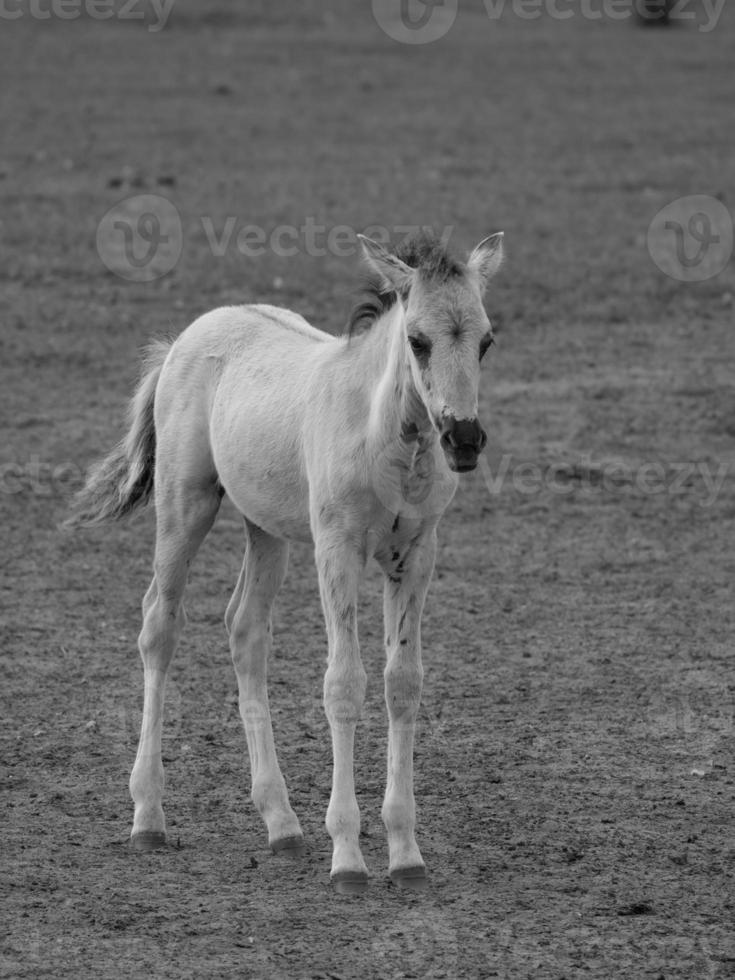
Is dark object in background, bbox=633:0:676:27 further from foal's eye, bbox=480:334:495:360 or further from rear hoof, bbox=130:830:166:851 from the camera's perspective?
rear hoof, bbox=130:830:166:851

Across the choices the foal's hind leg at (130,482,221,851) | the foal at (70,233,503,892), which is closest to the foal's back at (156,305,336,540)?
the foal at (70,233,503,892)

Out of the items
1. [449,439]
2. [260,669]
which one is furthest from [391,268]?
[260,669]

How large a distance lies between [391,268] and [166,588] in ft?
5.81

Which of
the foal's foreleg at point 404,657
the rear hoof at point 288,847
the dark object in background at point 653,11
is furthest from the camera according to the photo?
the dark object in background at point 653,11

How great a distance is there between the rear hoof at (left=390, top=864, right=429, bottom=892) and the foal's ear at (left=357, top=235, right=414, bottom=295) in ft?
6.66

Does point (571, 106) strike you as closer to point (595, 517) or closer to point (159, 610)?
point (595, 517)

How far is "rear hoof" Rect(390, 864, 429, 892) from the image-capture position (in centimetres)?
579

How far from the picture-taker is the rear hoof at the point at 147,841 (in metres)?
6.16

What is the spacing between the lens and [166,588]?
6590mm

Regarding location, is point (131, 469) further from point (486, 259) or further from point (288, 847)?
point (486, 259)

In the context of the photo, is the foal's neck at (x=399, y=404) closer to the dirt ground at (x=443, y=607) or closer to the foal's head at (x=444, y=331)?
the foal's head at (x=444, y=331)

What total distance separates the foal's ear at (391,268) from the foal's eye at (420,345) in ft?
0.75

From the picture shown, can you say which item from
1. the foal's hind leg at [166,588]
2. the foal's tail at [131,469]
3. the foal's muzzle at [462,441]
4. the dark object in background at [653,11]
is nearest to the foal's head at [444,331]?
the foal's muzzle at [462,441]

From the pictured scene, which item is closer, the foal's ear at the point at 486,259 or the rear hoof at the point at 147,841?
the foal's ear at the point at 486,259
